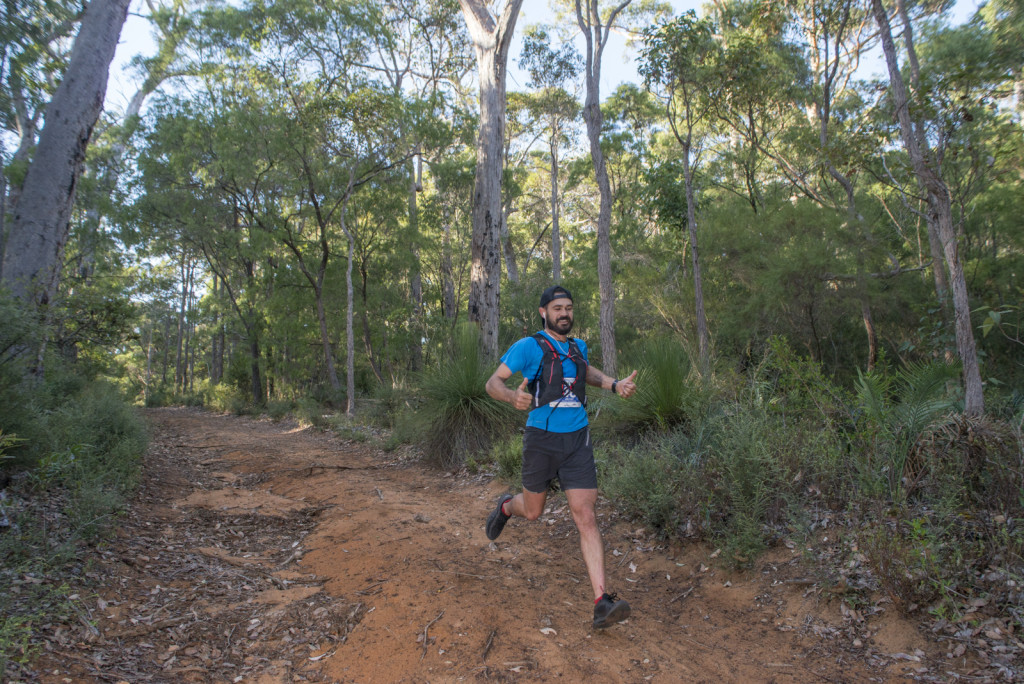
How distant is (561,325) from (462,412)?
16.6ft

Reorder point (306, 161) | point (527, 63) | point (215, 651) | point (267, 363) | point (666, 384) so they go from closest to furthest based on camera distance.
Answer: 1. point (215, 651)
2. point (666, 384)
3. point (306, 161)
4. point (527, 63)
5. point (267, 363)

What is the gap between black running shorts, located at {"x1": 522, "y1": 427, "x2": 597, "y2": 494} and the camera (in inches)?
151

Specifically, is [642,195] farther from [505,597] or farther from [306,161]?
[505,597]

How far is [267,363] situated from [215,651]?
2297cm

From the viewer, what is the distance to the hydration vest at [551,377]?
151 inches

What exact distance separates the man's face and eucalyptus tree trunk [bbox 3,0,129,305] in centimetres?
652

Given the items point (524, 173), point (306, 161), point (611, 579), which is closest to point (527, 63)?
point (524, 173)

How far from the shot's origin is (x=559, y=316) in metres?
3.90

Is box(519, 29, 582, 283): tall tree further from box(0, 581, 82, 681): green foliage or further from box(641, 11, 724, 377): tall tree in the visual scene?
box(0, 581, 82, 681): green foliage

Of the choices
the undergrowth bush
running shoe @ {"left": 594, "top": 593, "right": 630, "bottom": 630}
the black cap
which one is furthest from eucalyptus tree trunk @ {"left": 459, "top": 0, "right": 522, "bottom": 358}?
running shoe @ {"left": 594, "top": 593, "right": 630, "bottom": 630}

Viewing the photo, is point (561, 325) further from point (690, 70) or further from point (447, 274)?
point (447, 274)

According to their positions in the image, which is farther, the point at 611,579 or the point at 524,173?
the point at 524,173

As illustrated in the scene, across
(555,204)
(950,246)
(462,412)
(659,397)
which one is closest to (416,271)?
(555,204)

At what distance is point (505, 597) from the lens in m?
4.17
